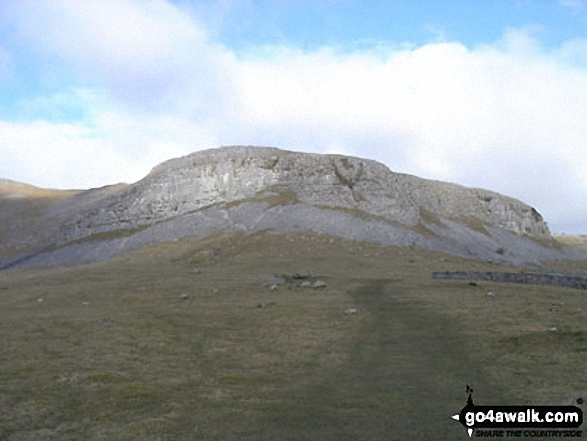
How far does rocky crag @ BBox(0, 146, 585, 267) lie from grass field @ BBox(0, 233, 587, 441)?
160 feet

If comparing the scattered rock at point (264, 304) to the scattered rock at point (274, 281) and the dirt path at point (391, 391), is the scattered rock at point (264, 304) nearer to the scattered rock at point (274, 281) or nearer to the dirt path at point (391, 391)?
the dirt path at point (391, 391)

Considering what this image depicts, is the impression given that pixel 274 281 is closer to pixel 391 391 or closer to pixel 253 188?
pixel 391 391

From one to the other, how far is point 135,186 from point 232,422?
380ft

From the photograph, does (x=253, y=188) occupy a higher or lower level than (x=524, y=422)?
Answer: higher

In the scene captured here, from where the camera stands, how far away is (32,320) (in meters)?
38.0

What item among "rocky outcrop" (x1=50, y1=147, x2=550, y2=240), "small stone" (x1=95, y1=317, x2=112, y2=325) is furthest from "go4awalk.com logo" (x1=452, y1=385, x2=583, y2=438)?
"rocky outcrop" (x1=50, y1=147, x2=550, y2=240)

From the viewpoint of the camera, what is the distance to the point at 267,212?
4136 inches

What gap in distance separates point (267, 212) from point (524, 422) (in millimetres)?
90798

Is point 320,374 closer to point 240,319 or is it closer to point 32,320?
point 240,319

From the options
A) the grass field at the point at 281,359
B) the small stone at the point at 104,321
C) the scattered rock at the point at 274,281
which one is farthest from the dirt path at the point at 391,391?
the scattered rock at the point at 274,281

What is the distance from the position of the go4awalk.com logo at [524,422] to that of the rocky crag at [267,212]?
265 ft

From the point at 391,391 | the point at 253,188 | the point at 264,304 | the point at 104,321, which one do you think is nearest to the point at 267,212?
the point at 253,188

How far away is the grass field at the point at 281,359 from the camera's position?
1700 cm

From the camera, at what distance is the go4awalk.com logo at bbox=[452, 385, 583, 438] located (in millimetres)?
14668
